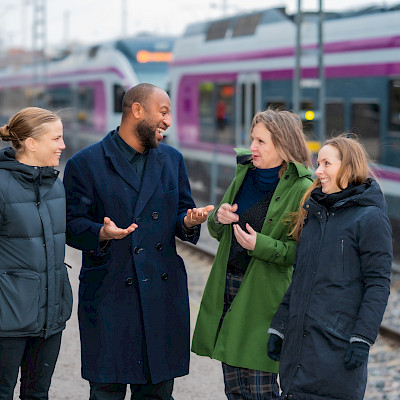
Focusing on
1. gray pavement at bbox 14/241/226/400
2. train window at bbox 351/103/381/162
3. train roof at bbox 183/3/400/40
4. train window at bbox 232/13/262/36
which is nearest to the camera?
gray pavement at bbox 14/241/226/400

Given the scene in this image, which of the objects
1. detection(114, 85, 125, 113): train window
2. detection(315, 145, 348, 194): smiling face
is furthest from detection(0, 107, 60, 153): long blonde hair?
detection(114, 85, 125, 113): train window

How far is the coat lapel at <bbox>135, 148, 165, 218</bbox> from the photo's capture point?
381 centimetres

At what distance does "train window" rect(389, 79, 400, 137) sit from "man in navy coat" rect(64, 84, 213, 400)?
7897 millimetres

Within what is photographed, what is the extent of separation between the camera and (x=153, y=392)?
394 cm

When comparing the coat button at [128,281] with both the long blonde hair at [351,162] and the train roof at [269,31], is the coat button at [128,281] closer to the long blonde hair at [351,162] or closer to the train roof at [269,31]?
the long blonde hair at [351,162]

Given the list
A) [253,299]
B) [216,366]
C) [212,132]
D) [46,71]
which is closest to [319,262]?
[253,299]

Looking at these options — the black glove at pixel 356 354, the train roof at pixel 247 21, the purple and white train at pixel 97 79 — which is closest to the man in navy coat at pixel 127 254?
the black glove at pixel 356 354

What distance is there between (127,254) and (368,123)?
340 inches

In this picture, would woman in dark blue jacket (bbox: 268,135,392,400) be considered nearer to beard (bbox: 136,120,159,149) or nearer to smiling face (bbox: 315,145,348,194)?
smiling face (bbox: 315,145,348,194)

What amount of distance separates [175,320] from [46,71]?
27.8 meters

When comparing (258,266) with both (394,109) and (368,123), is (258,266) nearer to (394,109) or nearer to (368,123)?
(394,109)

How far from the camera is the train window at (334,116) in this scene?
12.6 meters

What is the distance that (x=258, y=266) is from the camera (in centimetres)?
382

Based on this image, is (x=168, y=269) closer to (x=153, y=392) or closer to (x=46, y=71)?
(x=153, y=392)
